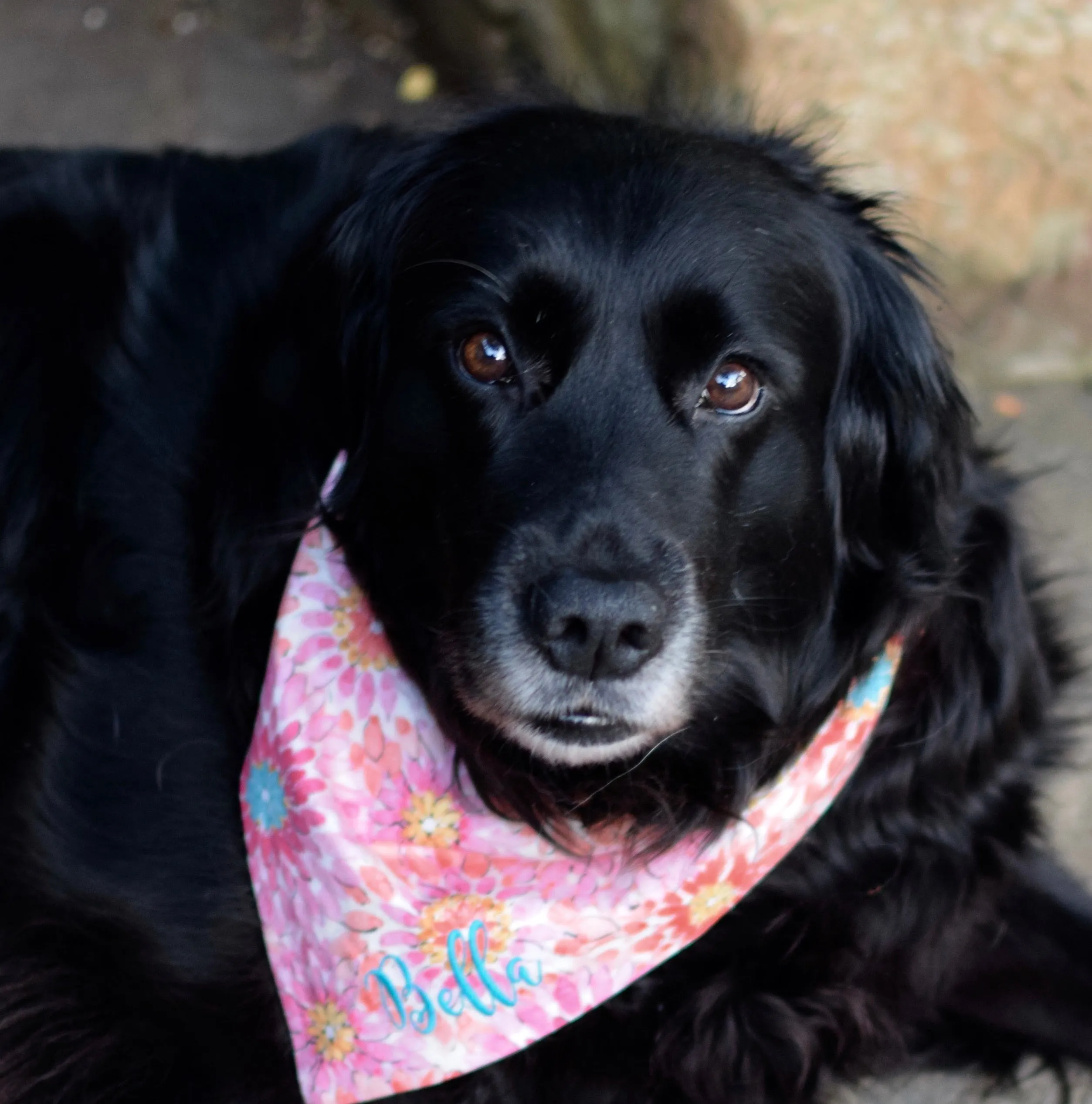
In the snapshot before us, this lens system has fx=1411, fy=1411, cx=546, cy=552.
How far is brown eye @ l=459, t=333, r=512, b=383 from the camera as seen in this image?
1936mm

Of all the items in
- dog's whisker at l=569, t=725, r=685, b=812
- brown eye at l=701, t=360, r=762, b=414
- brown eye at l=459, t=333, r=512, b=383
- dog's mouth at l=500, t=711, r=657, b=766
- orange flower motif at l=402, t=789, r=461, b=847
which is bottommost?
orange flower motif at l=402, t=789, r=461, b=847

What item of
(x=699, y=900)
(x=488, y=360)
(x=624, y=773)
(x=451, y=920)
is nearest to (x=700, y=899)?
(x=699, y=900)

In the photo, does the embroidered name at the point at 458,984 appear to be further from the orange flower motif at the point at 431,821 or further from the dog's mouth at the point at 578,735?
the dog's mouth at the point at 578,735

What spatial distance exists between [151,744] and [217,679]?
0.15m

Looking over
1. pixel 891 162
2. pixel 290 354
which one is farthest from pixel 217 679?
pixel 891 162

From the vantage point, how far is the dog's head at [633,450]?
1841 mm

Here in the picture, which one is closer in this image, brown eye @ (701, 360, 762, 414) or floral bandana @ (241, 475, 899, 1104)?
brown eye @ (701, 360, 762, 414)

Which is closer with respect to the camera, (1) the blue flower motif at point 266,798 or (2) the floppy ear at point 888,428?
(2) the floppy ear at point 888,428

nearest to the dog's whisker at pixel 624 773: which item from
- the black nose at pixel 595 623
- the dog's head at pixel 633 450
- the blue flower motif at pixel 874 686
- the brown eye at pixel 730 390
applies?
the dog's head at pixel 633 450

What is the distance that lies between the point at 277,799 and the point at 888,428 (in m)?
1.12

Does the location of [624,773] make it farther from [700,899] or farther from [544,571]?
[544,571]

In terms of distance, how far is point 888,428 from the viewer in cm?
214

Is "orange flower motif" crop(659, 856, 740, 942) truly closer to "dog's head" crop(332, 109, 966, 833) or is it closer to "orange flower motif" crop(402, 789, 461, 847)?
"dog's head" crop(332, 109, 966, 833)

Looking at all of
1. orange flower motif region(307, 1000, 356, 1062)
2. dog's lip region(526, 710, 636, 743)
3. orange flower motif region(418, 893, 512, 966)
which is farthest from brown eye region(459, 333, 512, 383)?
orange flower motif region(307, 1000, 356, 1062)
